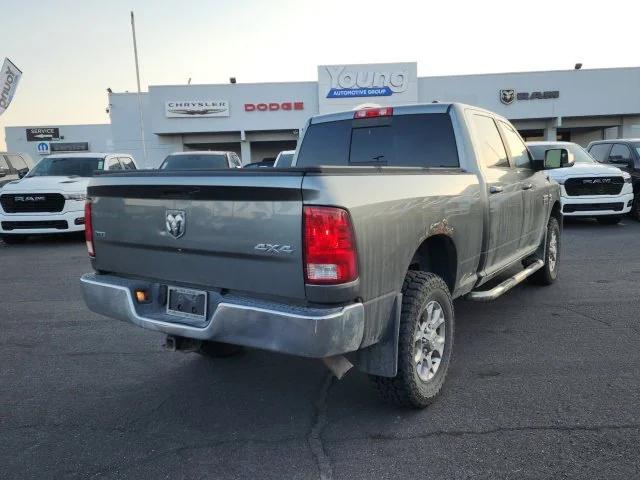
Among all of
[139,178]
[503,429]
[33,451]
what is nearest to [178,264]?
[139,178]

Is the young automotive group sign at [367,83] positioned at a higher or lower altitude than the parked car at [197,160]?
higher

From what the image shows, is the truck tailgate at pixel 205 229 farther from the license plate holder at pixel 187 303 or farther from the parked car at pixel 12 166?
the parked car at pixel 12 166

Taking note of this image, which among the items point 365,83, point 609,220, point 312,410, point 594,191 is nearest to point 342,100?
point 365,83

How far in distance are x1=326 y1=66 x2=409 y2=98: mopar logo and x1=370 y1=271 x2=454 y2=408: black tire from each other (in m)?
27.6

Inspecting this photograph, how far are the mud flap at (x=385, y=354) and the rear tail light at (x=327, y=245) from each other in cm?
55

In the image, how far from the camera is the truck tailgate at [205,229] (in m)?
2.70

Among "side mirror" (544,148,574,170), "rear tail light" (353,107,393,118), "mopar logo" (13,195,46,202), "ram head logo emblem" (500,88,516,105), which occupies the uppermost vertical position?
"ram head logo emblem" (500,88,516,105)

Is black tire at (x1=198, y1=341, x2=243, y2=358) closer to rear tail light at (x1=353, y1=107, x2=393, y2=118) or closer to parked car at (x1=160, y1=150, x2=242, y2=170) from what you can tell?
rear tail light at (x1=353, y1=107, x2=393, y2=118)

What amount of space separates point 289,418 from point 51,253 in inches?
318

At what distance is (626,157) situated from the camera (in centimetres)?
1270

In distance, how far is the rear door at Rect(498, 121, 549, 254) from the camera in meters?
5.22

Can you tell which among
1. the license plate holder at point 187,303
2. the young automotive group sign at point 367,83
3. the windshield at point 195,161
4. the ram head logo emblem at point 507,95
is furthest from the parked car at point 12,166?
the ram head logo emblem at point 507,95

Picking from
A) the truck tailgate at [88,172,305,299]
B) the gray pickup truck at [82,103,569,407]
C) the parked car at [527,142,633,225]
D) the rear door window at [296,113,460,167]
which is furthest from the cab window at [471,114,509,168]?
the parked car at [527,142,633,225]

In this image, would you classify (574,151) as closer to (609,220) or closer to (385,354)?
(609,220)
